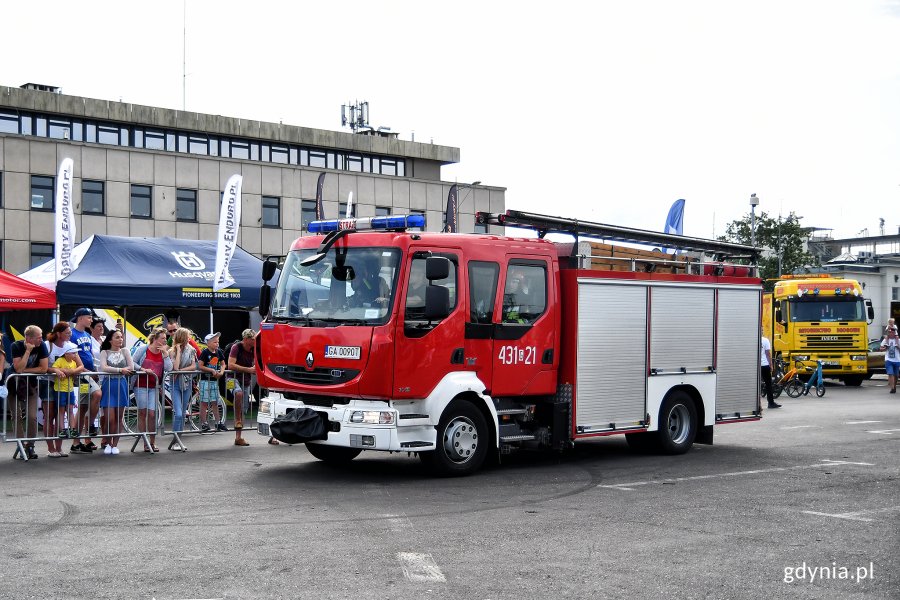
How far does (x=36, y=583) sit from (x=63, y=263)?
1600cm

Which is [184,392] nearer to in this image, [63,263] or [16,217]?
[63,263]

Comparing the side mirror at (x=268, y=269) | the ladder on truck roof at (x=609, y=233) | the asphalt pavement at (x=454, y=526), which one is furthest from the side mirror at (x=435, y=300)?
the side mirror at (x=268, y=269)

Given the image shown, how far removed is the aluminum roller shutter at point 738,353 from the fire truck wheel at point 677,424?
1.75 feet

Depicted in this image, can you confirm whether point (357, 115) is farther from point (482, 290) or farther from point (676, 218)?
point (482, 290)

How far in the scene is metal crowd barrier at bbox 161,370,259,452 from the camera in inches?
584

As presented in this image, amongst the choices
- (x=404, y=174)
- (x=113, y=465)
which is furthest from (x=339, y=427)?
(x=404, y=174)

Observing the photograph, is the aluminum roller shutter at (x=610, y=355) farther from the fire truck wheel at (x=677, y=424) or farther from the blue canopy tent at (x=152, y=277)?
the blue canopy tent at (x=152, y=277)

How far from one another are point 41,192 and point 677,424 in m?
40.0

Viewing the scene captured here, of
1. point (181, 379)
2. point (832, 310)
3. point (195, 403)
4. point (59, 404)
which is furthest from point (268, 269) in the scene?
point (832, 310)

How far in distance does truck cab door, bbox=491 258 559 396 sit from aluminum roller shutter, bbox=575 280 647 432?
0.39 meters

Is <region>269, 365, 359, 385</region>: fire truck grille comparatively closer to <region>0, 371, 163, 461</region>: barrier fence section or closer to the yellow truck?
<region>0, 371, 163, 461</region>: barrier fence section

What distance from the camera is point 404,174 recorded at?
62.4 m

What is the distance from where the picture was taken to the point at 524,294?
12.2 metres

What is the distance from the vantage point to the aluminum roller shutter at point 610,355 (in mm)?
12641
